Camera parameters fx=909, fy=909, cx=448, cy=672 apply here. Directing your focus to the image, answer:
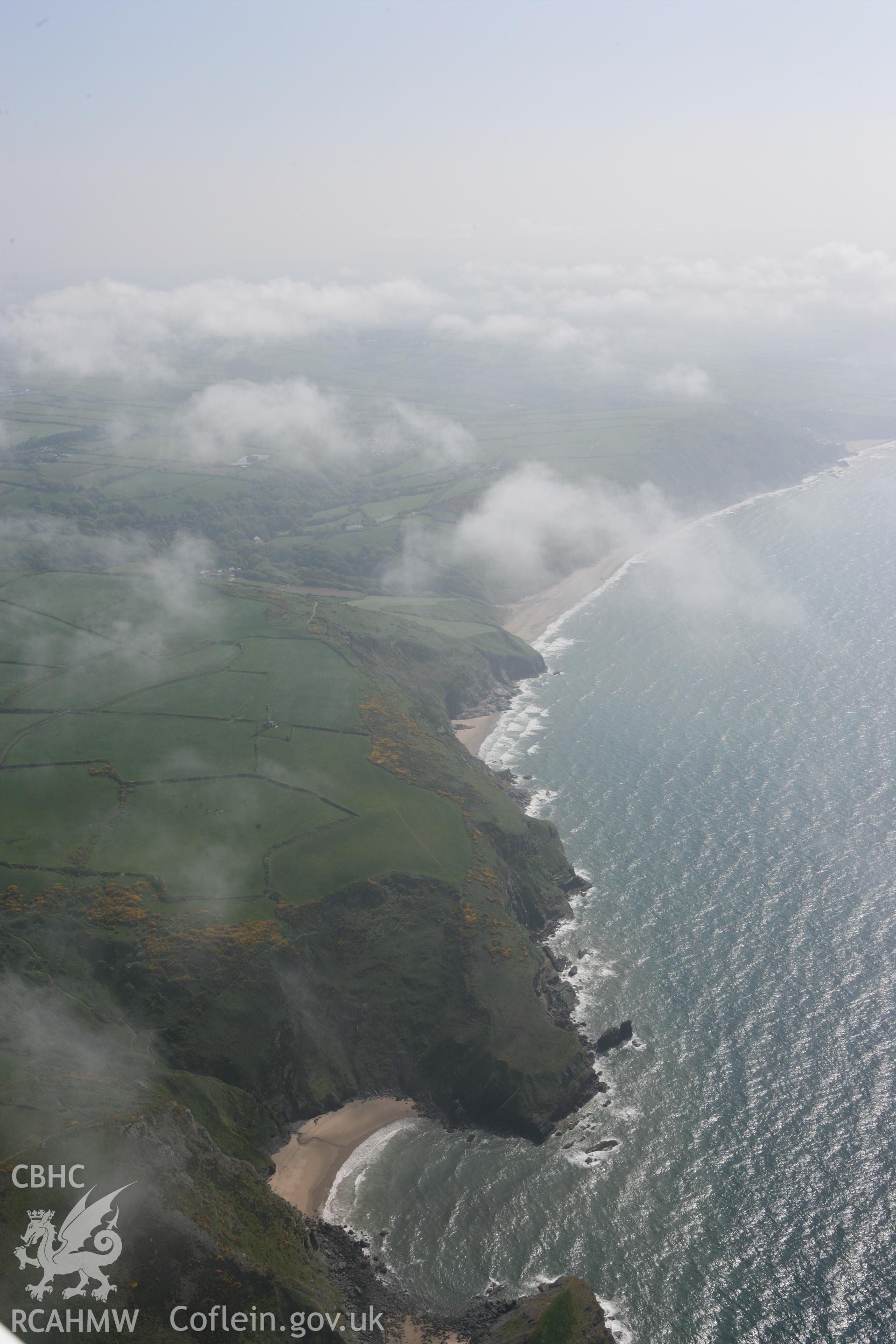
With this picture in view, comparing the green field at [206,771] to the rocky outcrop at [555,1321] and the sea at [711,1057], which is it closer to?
the sea at [711,1057]

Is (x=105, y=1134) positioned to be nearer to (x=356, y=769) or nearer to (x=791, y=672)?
(x=356, y=769)

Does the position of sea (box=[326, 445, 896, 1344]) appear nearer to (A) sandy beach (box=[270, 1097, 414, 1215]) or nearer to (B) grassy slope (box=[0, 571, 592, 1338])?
(A) sandy beach (box=[270, 1097, 414, 1215])

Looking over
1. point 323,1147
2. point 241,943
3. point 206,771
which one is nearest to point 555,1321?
point 323,1147

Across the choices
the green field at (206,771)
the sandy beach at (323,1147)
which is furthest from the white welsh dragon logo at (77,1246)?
the green field at (206,771)

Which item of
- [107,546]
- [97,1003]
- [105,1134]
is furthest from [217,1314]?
[107,546]

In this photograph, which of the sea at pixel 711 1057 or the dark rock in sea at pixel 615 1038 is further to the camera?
the dark rock in sea at pixel 615 1038

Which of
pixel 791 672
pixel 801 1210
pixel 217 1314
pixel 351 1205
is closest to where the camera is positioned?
pixel 217 1314
